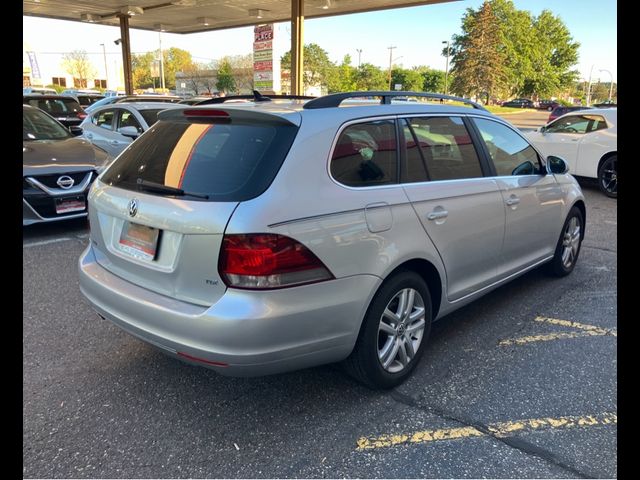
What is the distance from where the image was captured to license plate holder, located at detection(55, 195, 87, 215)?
21.0 ft

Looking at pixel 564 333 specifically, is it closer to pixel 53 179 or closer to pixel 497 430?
pixel 497 430

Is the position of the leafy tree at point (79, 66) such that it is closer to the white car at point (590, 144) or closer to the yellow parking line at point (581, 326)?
the white car at point (590, 144)

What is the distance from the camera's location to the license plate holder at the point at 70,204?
641 centimetres

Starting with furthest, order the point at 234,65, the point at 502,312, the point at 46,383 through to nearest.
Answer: the point at 234,65 < the point at 502,312 < the point at 46,383

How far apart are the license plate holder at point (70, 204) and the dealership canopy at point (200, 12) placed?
440 inches

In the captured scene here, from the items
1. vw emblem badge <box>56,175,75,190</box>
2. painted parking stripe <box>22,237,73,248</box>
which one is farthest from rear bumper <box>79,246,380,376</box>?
vw emblem badge <box>56,175,75,190</box>

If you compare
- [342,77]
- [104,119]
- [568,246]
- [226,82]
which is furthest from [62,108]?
[342,77]

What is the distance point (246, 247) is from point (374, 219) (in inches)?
30.4

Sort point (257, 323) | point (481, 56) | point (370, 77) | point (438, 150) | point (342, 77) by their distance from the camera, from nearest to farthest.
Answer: point (257, 323) → point (438, 150) → point (481, 56) → point (342, 77) → point (370, 77)

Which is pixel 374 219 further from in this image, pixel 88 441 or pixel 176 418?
pixel 88 441

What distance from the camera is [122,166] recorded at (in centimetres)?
324

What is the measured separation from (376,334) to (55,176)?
520 centimetres

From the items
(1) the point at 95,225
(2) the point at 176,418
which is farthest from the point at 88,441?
(1) the point at 95,225

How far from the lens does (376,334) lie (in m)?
2.91
